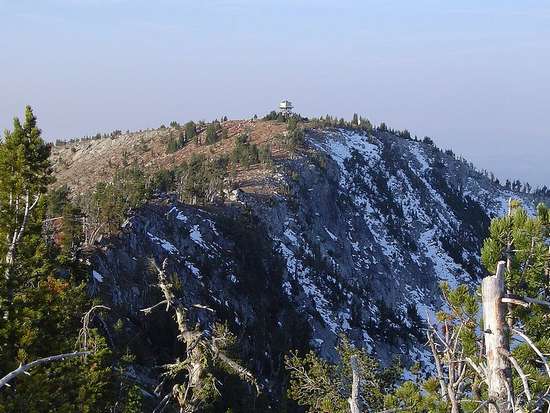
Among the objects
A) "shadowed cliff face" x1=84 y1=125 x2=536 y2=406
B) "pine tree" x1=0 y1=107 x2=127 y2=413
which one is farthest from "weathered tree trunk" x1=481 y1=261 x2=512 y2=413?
"pine tree" x1=0 y1=107 x2=127 y2=413

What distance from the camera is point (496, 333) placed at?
556 cm

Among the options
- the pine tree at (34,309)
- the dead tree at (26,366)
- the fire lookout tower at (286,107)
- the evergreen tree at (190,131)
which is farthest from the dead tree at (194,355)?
the fire lookout tower at (286,107)

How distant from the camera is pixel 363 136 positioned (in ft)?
349

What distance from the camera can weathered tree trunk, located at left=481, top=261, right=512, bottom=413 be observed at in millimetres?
5500

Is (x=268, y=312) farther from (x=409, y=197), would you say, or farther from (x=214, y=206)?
(x=409, y=197)

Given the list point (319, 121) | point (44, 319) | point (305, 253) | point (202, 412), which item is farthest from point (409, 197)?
point (44, 319)

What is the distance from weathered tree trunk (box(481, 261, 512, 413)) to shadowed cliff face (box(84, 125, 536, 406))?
14.2 ft

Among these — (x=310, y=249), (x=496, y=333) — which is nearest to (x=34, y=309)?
(x=496, y=333)

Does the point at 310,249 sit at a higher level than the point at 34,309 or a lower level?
higher

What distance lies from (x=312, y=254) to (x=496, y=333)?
63325 millimetres

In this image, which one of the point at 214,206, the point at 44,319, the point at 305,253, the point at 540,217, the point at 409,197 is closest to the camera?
the point at 540,217

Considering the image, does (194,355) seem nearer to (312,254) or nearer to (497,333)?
(497,333)

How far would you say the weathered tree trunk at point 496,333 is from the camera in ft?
18.0

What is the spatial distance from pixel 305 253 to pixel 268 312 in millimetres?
17837
